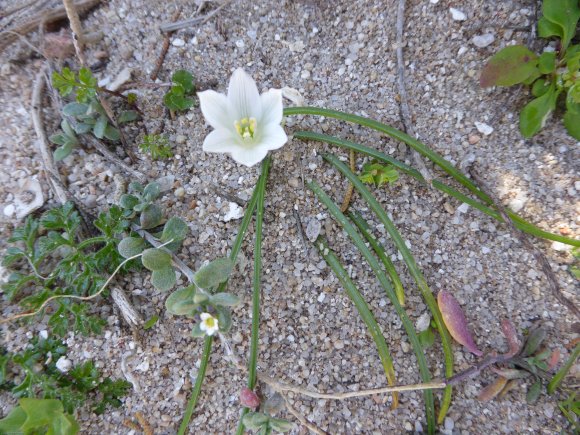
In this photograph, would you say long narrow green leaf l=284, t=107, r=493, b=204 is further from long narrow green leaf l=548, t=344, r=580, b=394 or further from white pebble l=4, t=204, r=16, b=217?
white pebble l=4, t=204, r=16, b=217

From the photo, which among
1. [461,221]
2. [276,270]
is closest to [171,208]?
[276,270]

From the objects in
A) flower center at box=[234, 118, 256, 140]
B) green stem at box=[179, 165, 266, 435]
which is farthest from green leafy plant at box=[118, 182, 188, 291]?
flower center at box=[234, 118, 256, 140]

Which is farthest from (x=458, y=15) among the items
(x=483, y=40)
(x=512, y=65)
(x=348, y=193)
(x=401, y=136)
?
(x=348, y=193)

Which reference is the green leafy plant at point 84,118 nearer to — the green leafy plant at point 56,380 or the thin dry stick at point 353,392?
the green leafy plant at point 56,380

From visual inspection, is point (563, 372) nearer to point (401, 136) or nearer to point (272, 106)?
point (401, 136)

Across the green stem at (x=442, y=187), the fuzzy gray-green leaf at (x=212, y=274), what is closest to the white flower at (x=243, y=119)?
the green stem at (x=442, y=187)

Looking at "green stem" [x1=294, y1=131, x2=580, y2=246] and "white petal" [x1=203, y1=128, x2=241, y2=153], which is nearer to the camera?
"white petal" [x1=203, y1=128, x2=241, y2=153]
